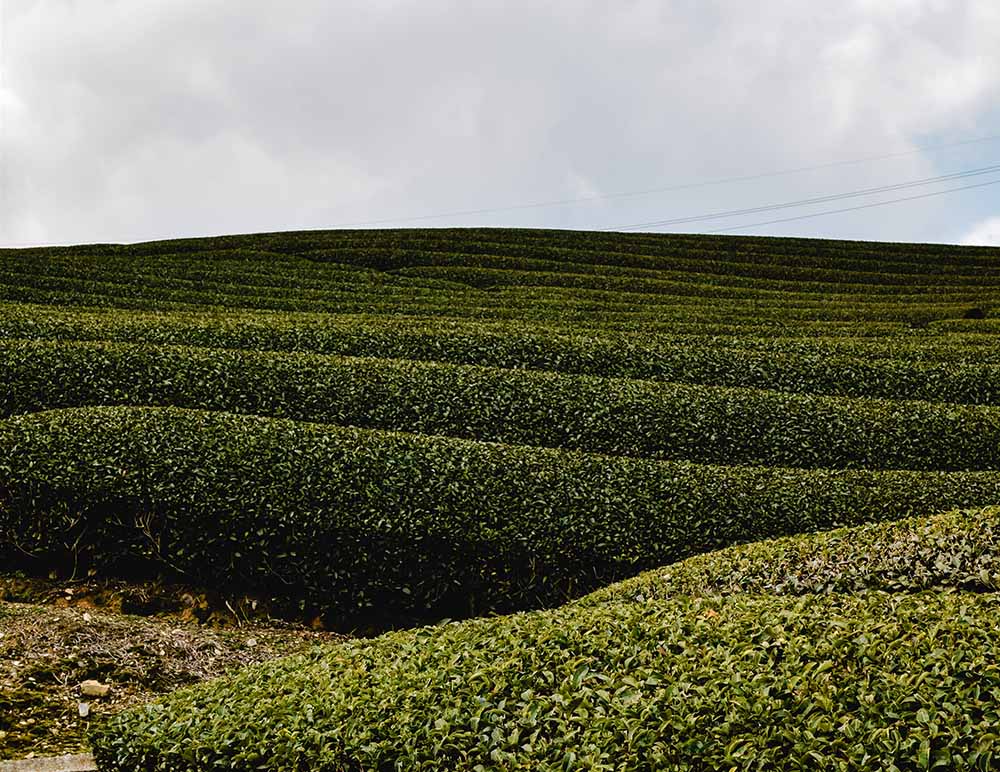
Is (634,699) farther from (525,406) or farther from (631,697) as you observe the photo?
(525,406)

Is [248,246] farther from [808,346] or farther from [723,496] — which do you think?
[723,496]

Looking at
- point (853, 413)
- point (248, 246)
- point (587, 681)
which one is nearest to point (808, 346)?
point (853, 413)

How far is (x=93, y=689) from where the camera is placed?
9609 mm

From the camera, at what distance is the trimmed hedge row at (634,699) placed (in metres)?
5.79

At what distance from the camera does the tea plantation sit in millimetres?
6199

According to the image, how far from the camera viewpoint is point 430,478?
528 inches

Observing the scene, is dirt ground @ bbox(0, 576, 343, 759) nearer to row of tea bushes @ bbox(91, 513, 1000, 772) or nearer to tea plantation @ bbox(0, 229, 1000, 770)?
tea plantation @ bbox(0, 229, 1000, 770)

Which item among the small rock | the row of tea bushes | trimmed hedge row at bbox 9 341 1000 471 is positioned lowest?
the small rock

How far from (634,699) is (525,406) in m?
11.3

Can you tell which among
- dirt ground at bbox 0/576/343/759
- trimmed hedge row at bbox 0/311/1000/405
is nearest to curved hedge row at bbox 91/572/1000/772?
dirt ground at bbox 0/576/343/759

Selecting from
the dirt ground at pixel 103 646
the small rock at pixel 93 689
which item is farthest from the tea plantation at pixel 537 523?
the small rock at pixel 93 689

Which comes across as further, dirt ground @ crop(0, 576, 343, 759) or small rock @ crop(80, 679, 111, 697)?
small rock @ crop(80, 679, 111, 697)

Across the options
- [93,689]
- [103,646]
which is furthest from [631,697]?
[103,646]

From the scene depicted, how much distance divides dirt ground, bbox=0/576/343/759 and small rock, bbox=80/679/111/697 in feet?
0.13
